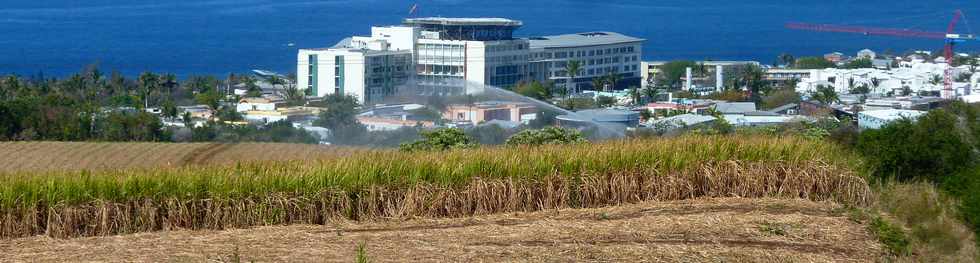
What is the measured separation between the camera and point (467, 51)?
47594 mm

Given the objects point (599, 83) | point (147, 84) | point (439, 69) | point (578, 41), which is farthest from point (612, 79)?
point (147, 84)

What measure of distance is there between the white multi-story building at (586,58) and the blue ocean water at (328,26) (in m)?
15.8

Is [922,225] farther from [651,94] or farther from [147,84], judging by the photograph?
[651,94]

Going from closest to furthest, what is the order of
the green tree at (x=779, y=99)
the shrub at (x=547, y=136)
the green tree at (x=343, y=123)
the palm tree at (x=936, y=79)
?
the shrub at (x=547, y=136), the green tree at (x=343, y=123), the green tree at (x=779, y=99), the palm tree at (x=936, y=79)

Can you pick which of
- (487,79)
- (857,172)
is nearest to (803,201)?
(857,172)

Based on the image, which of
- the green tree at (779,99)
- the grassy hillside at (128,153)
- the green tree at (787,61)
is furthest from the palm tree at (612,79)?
the grassy hillside at (128,153)

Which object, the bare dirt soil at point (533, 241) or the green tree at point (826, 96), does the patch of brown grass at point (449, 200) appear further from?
the green tree at point (826, 96)

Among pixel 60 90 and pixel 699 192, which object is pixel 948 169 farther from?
pixel 60 90

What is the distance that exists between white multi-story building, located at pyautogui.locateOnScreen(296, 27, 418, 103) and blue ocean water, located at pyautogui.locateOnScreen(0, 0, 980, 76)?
1859 cm

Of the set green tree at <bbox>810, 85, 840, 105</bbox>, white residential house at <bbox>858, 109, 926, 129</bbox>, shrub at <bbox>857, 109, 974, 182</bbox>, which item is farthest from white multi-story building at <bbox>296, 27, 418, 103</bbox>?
shrub at <bbox>857, 109, 974, 182</bbox>

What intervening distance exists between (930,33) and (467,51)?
3993 cm

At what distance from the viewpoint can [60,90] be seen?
132ft

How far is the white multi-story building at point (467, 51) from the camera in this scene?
47125 mm

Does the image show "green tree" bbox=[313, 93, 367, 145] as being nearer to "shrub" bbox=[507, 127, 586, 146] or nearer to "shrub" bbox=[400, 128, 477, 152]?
"shrub" bbox=[400, 128, 477, 152]
